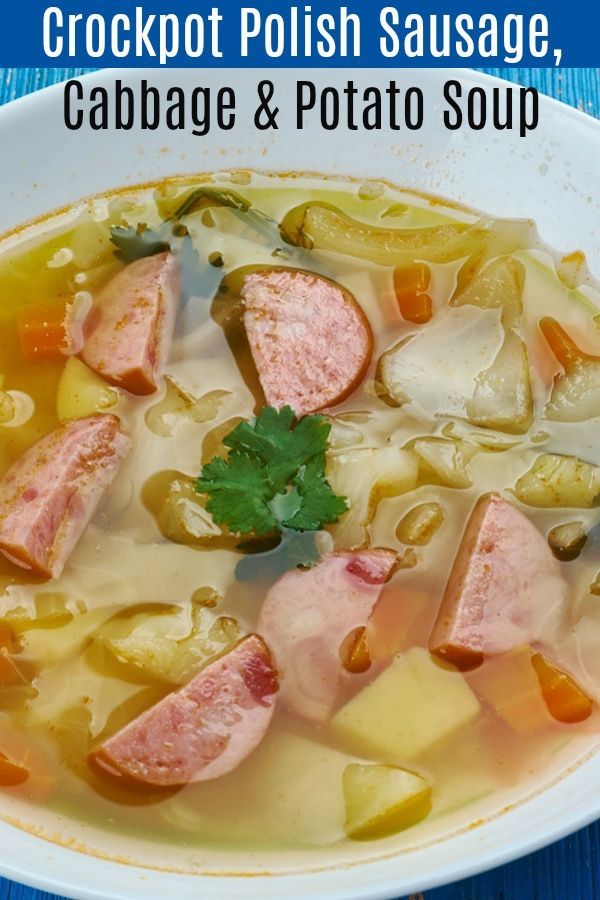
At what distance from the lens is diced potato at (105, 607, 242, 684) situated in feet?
7.17

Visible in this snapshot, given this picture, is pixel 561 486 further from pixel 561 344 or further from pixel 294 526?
pixel 294 526

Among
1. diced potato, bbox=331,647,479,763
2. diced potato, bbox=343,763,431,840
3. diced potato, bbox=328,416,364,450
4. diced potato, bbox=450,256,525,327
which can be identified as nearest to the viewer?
diced potato, bbox=343,763,431,840

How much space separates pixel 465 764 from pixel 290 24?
6.60 ft

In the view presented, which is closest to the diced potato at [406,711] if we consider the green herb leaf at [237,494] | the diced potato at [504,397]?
the green herb leaf at [237,494]

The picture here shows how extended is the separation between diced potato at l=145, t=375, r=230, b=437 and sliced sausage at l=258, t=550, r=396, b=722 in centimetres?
47

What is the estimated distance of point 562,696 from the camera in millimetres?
2186

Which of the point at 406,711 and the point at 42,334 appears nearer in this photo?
the point at 406,711

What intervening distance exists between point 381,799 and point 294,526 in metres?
0.58

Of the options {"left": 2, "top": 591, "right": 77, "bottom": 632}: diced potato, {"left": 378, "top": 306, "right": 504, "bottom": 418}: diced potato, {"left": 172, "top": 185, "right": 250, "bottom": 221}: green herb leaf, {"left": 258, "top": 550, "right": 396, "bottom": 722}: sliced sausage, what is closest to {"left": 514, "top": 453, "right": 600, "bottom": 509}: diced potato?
{"left": 378, "top": 306, "right": 504, "bottom": 418}: diced potato

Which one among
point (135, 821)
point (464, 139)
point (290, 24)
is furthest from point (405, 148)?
point (135, 821)

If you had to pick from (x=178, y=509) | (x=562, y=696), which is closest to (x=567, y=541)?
(x=562, y=696)

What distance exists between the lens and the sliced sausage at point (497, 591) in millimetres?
2205

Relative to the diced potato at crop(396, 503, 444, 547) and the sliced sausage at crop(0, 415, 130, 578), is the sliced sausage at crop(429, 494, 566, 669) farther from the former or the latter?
the sliced sausage at crop(0, 415, 130, 578)

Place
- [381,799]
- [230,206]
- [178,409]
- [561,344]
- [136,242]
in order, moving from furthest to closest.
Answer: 1. [230,206]
2. [136,242]
3. [561,344]
4. [178,409]
5. [381,799]
